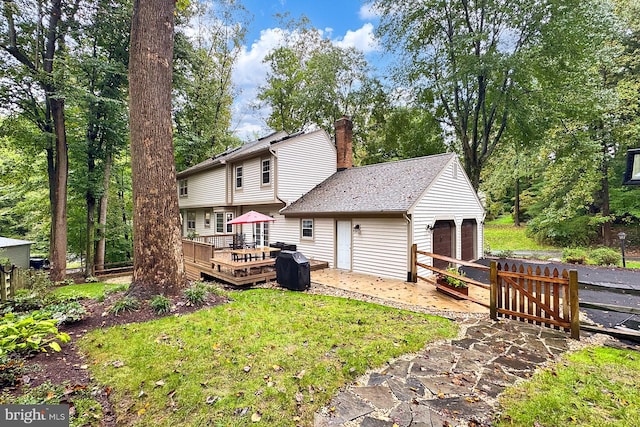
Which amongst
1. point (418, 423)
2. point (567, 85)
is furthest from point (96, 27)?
point (567, 85)

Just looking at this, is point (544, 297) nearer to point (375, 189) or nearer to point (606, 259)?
point (375, 189)

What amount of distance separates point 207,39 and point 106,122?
12373 mm

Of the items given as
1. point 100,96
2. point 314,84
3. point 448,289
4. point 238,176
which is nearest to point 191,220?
point 238,176

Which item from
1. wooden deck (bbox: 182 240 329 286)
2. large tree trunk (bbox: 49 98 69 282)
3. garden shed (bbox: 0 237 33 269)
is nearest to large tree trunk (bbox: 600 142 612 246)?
wooden deck (bbox: 182 240 329 286)

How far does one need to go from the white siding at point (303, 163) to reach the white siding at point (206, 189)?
15.1 feet

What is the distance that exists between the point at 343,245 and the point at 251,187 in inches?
232

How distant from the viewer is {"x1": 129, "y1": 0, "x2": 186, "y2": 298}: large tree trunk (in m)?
5.72

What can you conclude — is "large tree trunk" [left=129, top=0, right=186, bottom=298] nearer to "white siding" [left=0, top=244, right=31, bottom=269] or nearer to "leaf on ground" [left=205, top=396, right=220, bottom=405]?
"leaf on ground" [left=205, top=396, right=220, bottom=405]

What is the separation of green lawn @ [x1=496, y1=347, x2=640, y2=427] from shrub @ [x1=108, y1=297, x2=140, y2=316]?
6.01 meters

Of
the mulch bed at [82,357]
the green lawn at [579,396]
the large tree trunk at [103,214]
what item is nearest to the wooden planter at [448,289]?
the green lawn at [579,396]

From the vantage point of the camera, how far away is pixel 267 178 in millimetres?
13305

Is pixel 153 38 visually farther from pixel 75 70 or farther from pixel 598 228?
pixel 598 228

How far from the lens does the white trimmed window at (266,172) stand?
13133 millimetres

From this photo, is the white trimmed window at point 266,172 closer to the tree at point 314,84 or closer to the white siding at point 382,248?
the white siding at point 382,248
